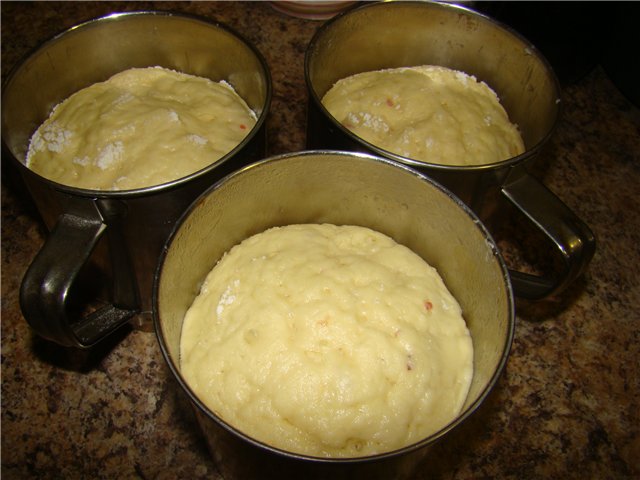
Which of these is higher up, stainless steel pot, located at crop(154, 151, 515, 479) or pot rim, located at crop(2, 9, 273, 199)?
pot rim, located at crop(2, 9, 273, 199)

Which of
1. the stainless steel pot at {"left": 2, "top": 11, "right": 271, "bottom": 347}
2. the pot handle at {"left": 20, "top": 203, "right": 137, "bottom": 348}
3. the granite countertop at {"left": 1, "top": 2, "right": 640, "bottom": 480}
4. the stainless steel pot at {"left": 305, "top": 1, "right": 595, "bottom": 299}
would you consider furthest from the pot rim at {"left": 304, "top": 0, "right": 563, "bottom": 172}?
the pot handle at {"left": 20, "top": 203, "right": 137, "bottom": 348}

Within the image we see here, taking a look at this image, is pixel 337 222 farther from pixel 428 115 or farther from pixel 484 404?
pixel 484 404

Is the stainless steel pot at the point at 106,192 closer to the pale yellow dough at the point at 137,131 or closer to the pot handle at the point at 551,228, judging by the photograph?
the pale yellow dough at the point at 137,131

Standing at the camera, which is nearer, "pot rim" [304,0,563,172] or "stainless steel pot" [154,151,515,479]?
"stainless steel pot" [154,151,515,479]

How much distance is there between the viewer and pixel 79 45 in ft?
4.07

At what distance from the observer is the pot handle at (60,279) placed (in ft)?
2.80

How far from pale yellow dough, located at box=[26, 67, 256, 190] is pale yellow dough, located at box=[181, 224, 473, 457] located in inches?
8.5

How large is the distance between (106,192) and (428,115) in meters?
0.69

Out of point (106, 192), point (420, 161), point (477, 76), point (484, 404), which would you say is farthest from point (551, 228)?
point (106, 192)

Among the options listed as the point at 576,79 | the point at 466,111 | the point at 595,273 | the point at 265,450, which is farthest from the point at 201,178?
the point at 576,79

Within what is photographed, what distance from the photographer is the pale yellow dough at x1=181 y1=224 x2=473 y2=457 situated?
87 cm

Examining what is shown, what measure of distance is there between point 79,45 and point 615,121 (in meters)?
1.32

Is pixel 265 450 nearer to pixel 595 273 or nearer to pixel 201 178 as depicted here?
pixel 201 178

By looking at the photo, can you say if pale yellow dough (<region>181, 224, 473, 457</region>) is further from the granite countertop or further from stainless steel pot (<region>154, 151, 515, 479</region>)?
the granite countertop
